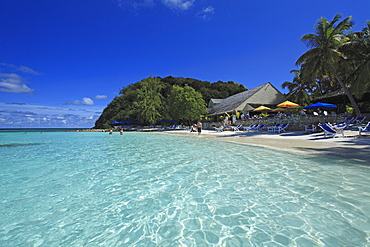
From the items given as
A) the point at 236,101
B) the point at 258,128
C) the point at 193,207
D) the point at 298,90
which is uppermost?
the point at 298,90

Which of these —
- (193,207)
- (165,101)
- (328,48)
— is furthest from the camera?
(165,101)

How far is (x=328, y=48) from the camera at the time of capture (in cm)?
1792

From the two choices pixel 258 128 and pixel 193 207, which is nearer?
pixel 193 207

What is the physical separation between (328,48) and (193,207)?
70.5ft

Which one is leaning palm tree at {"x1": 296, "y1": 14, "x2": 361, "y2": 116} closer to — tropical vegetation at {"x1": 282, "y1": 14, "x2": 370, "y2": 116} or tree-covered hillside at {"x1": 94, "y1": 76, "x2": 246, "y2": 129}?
tropical vegetation at {"x1": 282, "y1": 14, "x2": 370, "y2": 116}

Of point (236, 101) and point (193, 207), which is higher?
point (236, 101)

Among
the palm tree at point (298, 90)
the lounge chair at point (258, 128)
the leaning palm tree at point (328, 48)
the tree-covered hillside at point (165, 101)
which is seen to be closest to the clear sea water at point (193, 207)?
the lounge chair at point (258, 128)

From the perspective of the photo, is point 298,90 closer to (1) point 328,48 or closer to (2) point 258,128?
(1) point 328,48

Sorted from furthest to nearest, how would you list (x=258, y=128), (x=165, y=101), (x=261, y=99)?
(x=165, y=101)
(x=261, y=99)
(x=258, y=128)

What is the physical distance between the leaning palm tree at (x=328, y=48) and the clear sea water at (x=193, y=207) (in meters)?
16.3

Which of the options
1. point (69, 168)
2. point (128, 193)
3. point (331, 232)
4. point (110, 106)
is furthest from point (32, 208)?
point (110, 106)

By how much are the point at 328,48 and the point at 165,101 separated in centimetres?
3567

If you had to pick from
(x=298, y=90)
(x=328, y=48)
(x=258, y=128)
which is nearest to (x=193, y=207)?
(x=258, y=128)

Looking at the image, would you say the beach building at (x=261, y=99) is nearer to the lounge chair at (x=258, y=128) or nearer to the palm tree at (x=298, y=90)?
the palm tree at (x=298, y=90)
